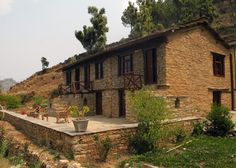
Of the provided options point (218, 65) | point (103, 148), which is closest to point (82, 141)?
point (103, 148)

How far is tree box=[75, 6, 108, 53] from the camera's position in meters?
39.5

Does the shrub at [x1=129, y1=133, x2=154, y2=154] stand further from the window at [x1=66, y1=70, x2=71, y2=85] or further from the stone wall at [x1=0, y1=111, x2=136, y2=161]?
the window at [x1=66, y1=70, x2=71, y2=85]

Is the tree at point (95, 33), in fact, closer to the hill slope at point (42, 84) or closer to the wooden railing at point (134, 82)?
the hill slope at point (42, 84)

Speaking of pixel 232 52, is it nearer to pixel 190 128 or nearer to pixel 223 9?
pixel 190 128

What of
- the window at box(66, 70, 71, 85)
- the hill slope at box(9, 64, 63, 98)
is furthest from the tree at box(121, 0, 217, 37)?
the hill slope at box(9, 64, 63, 98)

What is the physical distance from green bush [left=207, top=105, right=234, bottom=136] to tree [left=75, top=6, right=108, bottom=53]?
27.6 m

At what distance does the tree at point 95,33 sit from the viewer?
3953 cm

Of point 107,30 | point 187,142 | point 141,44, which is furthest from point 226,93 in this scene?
point 107,30

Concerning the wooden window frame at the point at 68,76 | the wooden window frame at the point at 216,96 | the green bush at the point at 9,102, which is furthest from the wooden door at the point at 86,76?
the green bush at the point at 9,102

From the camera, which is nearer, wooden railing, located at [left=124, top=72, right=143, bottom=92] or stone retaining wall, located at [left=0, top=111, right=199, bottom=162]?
stone retaining wall, located at [left=0, top=111, right=199, bottom=162]

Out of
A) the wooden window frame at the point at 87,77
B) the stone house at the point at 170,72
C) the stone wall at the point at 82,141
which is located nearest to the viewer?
the stone wall at the point at 82,141

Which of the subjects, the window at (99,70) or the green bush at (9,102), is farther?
the green bush at (9,102)

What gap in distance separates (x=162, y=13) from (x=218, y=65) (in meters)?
34.9

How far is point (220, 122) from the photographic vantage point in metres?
14.5
